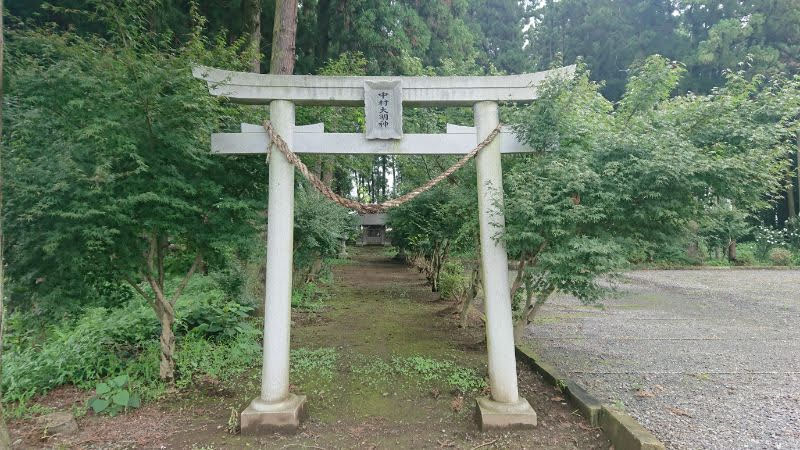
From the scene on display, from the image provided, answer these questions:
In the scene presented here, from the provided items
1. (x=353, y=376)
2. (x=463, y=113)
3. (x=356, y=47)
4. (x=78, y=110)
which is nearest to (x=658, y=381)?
(x=353, y=376)

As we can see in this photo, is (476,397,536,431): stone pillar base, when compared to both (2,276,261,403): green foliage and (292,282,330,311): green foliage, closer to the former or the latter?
(2,276,261,403): green foliage

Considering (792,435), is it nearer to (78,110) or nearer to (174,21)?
(78,110)

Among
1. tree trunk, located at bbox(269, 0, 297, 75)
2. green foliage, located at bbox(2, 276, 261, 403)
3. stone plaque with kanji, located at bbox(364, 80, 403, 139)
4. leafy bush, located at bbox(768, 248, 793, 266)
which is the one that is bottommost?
green foliage, located at bbox(2, 276, 261, 403)

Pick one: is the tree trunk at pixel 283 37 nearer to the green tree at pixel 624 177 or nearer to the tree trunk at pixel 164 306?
the tree trunk at pixel 164 306

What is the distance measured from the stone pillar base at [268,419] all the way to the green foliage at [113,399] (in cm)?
123

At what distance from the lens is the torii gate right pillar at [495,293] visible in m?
3.48

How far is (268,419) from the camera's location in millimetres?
3441

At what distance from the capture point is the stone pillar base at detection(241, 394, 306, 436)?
3432 mm

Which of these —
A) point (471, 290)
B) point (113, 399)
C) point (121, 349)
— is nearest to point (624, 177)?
point (471, 290)

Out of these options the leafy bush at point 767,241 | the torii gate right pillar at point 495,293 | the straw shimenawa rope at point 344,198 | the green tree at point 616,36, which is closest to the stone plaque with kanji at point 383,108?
the straw shimenawa rope at point 344,198

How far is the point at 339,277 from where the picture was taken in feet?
44.8

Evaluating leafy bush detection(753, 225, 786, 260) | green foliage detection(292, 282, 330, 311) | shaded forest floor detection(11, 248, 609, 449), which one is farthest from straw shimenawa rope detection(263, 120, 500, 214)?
leafy bush detection(753, 225, 786, 260)

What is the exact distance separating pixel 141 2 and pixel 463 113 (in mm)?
3902

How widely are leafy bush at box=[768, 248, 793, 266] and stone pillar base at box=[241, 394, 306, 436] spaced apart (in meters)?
19.4
